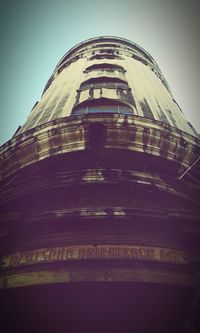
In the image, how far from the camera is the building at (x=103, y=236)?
15.6 ft

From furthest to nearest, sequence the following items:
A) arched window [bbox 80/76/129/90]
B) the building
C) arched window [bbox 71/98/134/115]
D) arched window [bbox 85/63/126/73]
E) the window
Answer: the window → arched window [bbox 85/63/126/73] → arched window [bbox 80/76/129/90] → arched window [bbox 71/98/134/115] → the building

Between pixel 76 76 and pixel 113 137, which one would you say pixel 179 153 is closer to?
pixel 113 137

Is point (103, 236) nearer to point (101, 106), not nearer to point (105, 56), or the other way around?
point (101, 106)

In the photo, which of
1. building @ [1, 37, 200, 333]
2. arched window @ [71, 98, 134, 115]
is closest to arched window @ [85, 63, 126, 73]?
arched window @ [71, 98, 134, 115]

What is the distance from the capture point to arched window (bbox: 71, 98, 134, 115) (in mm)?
11039

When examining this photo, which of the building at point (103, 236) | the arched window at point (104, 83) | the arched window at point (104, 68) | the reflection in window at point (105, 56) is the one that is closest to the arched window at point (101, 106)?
the arched window at point (104, 83)

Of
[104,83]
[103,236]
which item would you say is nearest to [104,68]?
[104,83]

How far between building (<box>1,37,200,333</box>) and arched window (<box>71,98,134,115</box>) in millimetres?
3316

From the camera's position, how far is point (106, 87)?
504 inches

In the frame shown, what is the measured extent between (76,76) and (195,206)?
10716mm

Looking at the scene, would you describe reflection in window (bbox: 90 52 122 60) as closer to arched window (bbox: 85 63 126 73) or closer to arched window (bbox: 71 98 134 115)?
arched window (bbox: 85 63 126 73)

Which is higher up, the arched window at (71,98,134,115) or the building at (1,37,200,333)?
the arched window at (71,98,134,115)

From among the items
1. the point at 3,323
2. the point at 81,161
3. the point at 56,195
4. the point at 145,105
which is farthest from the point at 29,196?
the point at 145,105

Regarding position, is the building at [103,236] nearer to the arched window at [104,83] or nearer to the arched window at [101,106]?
the arched window at [101,106]
